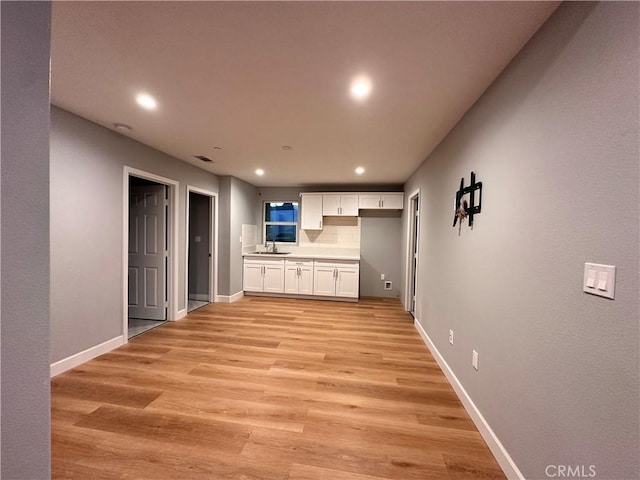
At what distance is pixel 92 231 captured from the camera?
2.61 meters

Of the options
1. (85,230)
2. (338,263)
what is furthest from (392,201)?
(85,230)

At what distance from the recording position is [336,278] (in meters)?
5.03

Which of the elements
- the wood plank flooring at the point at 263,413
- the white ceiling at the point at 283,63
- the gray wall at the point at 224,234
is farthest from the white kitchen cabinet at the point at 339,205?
the wood plank flooring at the point at 263,413

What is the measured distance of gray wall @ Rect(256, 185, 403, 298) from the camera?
5445mm

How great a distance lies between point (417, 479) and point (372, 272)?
421 cm

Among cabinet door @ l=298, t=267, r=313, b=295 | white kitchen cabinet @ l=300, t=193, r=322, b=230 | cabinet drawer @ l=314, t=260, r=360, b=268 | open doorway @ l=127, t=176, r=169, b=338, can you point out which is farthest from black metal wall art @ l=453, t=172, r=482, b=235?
open doorway @ l=127, t=176, r=169, b=338

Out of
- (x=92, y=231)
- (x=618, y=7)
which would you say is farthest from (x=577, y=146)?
(x=92, y=231)

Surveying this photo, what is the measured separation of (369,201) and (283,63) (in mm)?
3844

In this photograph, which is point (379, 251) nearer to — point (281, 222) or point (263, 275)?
point (281, 222)

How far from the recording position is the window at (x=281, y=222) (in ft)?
19.2

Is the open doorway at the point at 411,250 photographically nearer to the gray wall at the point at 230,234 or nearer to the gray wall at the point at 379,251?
the gray wall at the point at 379,251

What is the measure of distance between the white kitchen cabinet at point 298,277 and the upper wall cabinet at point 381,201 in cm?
162

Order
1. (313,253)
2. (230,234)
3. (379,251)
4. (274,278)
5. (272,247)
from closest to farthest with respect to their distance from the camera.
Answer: (230,234) → (274,278) → (379,251) → (313,253) → (272,247)

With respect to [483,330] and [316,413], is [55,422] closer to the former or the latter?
[316,413]
